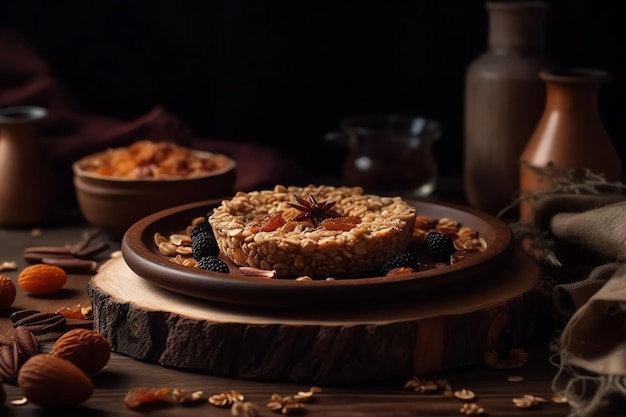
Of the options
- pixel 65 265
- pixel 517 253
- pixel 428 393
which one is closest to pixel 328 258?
pixel 428 393

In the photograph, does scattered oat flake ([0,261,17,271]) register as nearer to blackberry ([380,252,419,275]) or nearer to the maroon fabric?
the maroon fabric

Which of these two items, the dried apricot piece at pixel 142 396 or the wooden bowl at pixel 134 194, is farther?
the wooden bowl at pixel 134 194

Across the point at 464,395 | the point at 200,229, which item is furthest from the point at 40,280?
the point at 464,395

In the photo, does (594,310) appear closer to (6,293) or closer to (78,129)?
(6,293)

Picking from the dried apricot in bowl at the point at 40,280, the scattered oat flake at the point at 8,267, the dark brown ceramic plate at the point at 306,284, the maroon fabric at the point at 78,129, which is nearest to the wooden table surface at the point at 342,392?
the dark brown ceramic plate at the point at 306,284

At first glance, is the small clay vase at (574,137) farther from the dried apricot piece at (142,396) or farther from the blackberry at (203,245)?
the dried apricot piece at (142,396)

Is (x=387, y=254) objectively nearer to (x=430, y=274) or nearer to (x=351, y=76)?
(x=430, y=274)

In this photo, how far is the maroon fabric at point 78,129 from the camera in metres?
2.56

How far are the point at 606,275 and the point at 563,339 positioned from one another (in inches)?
7.9

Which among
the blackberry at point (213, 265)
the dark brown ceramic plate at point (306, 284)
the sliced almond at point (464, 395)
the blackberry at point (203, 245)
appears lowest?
the sliced almond at point (464, 395)

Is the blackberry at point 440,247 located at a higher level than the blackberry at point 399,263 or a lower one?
lower

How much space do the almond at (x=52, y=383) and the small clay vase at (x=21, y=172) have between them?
109 cm

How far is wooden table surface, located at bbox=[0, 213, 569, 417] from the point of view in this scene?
4.48 ft

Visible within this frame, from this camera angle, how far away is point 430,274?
4.90 feet
